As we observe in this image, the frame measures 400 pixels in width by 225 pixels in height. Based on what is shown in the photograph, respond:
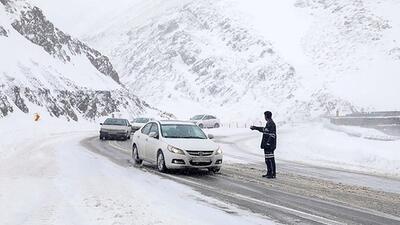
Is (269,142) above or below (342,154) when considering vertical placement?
above

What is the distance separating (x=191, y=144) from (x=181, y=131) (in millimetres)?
1275

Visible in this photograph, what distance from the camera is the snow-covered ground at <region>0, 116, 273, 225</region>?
7789mm

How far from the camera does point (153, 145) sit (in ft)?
48.9

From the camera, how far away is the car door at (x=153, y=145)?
48.2ft

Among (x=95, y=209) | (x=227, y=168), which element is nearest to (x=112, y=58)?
(x=227, y=168)

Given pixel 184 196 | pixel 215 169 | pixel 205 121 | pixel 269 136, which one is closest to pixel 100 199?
pixel 184 196

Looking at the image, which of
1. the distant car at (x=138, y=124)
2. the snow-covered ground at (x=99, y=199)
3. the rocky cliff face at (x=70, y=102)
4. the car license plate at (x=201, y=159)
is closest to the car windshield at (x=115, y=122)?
the distant car at (x=138, y=124)

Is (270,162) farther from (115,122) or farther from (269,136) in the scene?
(115,122)

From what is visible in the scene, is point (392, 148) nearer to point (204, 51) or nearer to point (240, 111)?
point (240, 111)

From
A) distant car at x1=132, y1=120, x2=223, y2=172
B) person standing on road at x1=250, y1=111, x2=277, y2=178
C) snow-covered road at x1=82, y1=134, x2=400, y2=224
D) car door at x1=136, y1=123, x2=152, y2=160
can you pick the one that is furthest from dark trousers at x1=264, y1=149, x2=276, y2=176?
car door at x1=136, y1=123, x2=152, y2=160

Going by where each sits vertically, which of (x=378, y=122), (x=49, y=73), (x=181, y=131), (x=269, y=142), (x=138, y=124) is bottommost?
(x=269, y=142)

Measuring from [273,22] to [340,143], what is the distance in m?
73.8

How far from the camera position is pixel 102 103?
63344 millimetres

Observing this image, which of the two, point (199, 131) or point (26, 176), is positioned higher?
point (199, 131)
